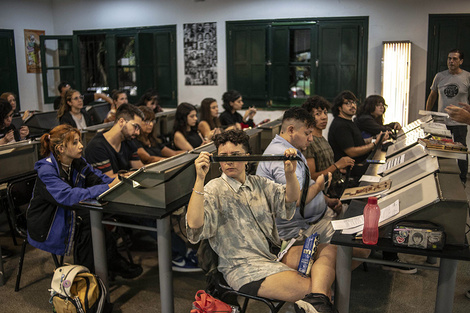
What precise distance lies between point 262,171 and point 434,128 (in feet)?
8.73

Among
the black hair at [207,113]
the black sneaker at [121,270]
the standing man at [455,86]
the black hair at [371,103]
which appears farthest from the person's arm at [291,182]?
the standing man at [455,86]

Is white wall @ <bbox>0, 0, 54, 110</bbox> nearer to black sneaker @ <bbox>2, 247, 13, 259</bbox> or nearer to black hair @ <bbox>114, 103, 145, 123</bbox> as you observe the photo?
black sneaker @ <bbox>2, 247, 13, 259</bbox>

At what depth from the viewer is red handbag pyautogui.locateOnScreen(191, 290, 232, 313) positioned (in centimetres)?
255

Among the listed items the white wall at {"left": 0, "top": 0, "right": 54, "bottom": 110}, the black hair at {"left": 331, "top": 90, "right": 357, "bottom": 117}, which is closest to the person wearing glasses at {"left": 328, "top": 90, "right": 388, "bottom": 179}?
the black hair at {"left": 331, "top": 90, "right": 357, "bottom": 117}

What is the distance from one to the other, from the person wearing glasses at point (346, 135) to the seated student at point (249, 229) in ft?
6.88

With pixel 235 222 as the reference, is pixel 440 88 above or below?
above

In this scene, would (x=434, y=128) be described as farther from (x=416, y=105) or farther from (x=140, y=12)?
(x=140, y=12)

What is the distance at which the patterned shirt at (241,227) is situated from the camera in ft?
8.73

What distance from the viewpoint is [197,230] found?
2598mm

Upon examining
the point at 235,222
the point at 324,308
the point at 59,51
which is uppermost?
the point at 59,51

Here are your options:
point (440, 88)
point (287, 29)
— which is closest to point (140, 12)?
→ point (287, 29)

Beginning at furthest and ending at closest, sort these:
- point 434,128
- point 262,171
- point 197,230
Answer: point 434,128 → point 262,171 → point 197,230

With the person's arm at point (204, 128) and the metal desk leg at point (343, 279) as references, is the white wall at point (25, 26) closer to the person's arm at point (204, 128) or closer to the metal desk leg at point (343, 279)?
the person's arm at point (204, 128)

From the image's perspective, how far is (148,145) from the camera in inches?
212
